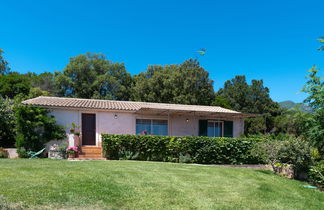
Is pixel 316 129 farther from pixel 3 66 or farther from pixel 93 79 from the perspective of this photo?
pixel 3 66

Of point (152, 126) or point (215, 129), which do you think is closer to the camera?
point (152, 126)

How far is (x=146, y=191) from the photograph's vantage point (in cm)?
573

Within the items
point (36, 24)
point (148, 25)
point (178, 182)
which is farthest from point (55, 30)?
point (178, 182)

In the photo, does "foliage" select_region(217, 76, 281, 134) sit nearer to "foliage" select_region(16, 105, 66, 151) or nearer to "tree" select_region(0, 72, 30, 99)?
"tree" select_region(0, 72, 30, 99)

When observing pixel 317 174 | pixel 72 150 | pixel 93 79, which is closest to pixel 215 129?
pixel 317 174

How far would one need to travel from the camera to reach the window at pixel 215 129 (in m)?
17.7

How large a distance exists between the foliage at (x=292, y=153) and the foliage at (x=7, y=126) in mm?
13538

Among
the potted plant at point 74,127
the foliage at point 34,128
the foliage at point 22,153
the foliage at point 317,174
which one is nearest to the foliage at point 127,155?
the potted plant at point 74,127

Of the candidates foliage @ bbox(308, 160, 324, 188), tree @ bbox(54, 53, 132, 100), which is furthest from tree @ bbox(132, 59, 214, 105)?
foliage @ bbox(308, 160, 324, 188)

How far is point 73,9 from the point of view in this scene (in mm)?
16688

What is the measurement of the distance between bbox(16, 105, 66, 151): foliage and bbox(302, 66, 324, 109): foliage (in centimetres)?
1271

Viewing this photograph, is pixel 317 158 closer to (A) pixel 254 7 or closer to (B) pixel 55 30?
(A) pixel 254 7

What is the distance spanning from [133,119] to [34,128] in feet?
19.5

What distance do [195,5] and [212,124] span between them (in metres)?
9.05
